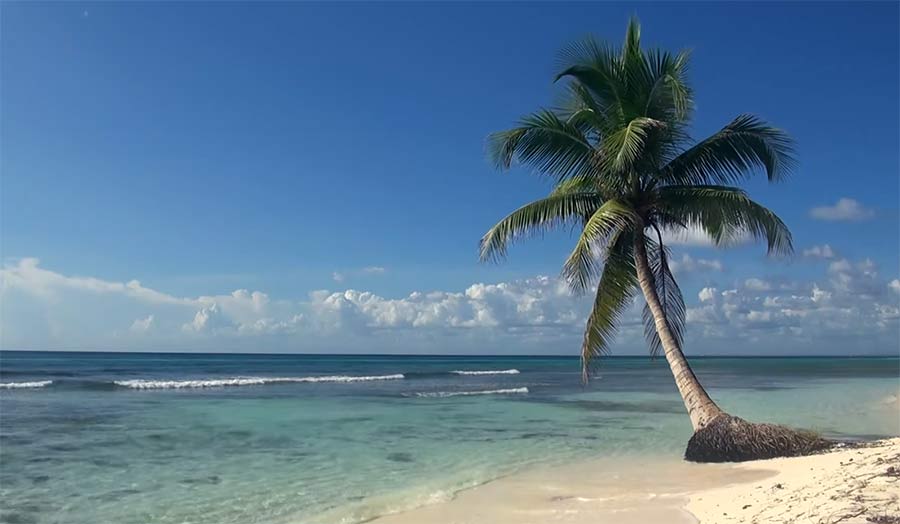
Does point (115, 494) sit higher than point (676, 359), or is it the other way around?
point (676, 359)

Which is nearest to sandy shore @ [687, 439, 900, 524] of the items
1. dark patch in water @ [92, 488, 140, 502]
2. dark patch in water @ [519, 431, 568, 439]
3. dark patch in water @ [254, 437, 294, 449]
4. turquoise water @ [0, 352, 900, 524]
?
turquoise water @ [0, 352, 900, 524]

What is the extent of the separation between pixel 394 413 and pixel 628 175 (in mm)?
12611

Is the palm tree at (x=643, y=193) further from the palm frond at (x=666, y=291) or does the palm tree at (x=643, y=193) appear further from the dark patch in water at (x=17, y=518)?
the dark patch in water at (x=17, y=518)

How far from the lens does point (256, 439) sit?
15.0 metres

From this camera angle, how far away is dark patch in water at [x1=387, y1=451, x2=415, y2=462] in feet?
40.7

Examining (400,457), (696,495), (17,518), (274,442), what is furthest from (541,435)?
(17,518)

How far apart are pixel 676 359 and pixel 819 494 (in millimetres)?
4599

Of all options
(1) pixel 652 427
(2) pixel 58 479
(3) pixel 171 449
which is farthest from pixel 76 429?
(1) pixel 652 427

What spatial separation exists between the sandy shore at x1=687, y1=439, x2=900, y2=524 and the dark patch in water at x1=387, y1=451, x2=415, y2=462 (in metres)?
5.83

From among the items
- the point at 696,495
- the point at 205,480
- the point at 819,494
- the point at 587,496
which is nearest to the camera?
the point at 819,494

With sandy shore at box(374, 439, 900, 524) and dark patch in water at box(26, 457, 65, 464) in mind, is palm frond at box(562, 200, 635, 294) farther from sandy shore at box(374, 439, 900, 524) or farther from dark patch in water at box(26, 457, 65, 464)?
dark patch in water at box(26, 457, 65, 464)

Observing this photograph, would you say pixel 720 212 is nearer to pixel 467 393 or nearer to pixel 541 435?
pixel 541 435

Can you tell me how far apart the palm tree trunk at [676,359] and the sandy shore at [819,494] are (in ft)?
4.85

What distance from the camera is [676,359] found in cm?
1120
